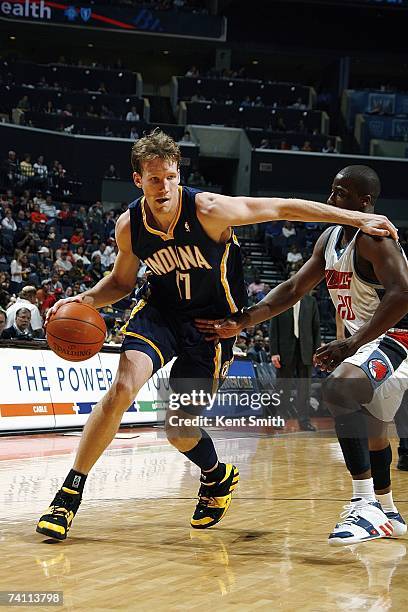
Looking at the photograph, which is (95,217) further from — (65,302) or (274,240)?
(65,302)

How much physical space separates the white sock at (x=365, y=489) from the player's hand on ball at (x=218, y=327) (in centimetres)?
96

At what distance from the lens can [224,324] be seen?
4.17 meters

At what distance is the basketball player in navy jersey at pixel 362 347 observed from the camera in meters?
3.77

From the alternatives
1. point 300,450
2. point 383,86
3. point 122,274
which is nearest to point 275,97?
point 383,86

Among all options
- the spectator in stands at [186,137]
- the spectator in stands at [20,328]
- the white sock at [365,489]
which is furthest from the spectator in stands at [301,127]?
the white sock at [365,489]

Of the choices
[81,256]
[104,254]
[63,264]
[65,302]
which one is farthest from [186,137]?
[65,302]

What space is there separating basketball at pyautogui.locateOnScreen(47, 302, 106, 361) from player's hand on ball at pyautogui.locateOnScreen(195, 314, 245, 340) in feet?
1.68

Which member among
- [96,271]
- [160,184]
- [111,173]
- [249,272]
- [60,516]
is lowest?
[249,272]

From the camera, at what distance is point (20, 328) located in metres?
9.88

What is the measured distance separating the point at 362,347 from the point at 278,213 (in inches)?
30.7

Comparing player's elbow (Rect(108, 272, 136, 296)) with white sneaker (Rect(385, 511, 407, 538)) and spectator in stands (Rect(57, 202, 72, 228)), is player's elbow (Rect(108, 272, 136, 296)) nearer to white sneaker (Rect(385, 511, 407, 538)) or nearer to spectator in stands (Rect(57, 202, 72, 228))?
white sneaker (Rect(385, 511, 407, 538))

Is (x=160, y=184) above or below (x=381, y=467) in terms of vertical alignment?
above

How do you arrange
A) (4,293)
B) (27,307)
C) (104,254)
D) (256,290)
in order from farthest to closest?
1. (256,290)
2. (104,254)
3. (4,293)
4. (27,307)

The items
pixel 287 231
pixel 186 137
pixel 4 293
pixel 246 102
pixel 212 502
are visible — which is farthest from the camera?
pixel 246 102
